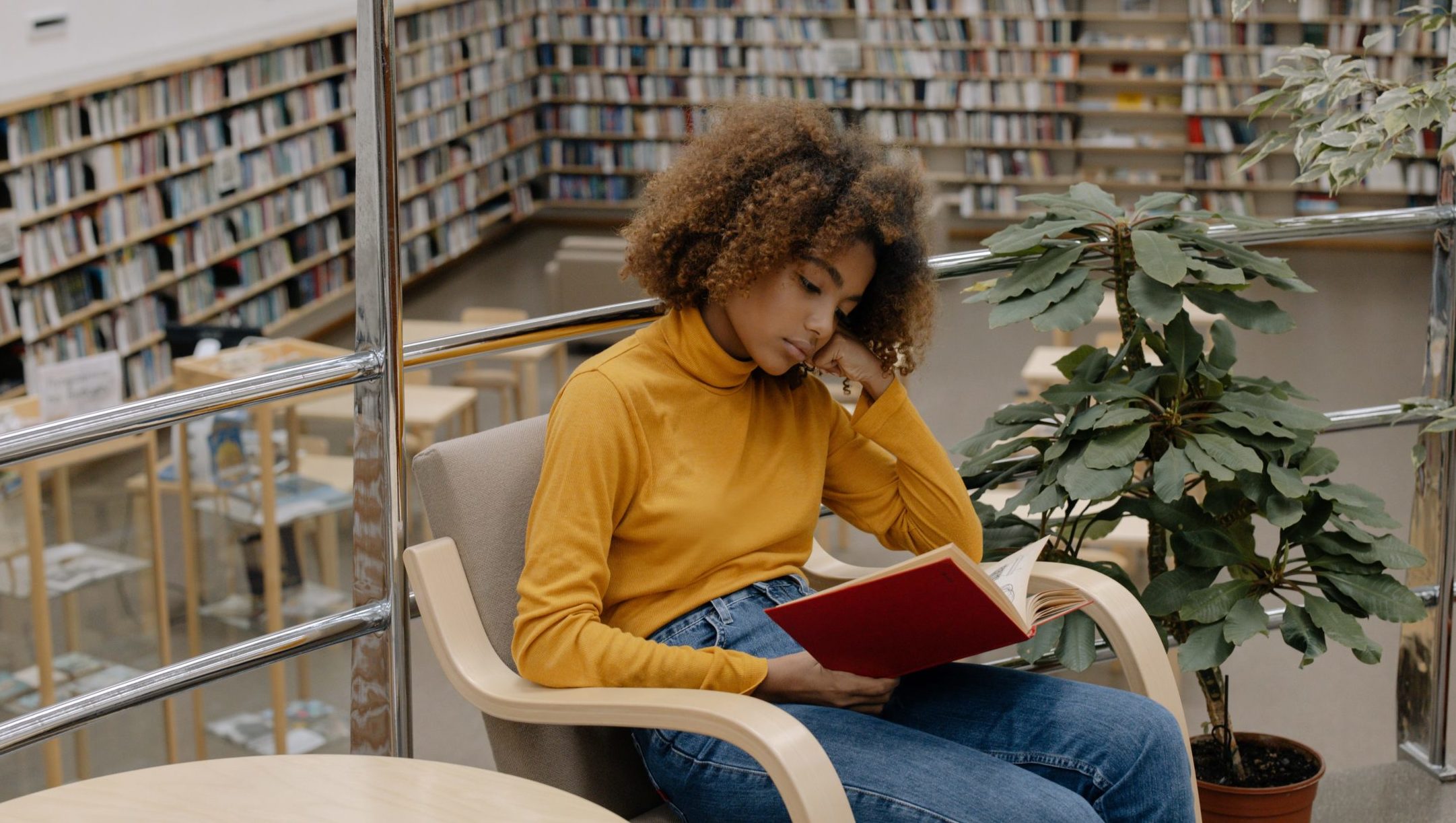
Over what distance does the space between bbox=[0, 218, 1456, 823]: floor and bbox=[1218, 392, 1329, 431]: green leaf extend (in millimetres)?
706

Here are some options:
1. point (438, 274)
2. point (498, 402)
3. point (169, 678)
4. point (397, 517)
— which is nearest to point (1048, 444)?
point (397, 517)

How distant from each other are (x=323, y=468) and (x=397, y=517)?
3.25 m

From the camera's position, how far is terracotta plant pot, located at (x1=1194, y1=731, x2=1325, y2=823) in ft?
6.06

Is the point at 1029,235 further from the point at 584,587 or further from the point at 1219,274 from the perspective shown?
the point at 584,587

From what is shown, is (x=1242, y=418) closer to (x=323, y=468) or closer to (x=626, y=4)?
(x=323, y=468)

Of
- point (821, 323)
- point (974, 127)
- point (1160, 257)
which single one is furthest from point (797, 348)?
point (974, 127)

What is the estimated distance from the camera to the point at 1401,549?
1.77m

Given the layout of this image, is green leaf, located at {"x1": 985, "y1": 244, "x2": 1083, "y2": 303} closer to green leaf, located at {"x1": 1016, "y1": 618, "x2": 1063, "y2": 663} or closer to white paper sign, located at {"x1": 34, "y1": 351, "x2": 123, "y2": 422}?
green leaf, located at {"x1": 1016, "y1": 618, "x2": 1063, "y2": 663}

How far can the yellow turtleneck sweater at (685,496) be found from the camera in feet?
4.42

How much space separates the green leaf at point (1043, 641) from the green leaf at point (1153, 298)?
1.30 ft

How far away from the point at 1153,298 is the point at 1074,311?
0.31 ft

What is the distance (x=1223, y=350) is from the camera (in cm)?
182

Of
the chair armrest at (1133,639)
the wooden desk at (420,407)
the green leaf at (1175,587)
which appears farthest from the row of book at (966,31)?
the chair armrest at (1133,639)

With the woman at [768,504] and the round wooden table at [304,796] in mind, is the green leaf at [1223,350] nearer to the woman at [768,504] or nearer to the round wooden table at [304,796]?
the woman at [768,504]
